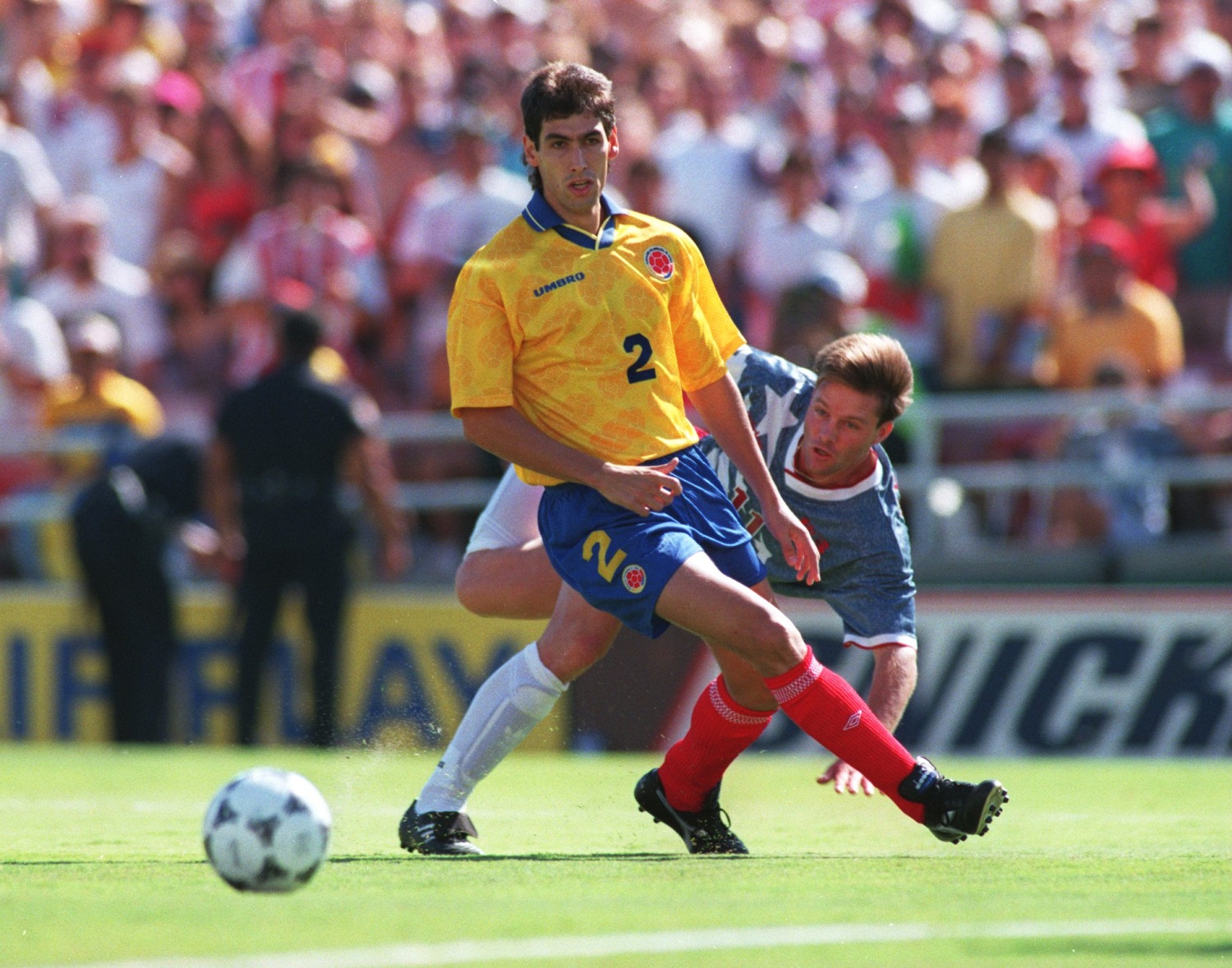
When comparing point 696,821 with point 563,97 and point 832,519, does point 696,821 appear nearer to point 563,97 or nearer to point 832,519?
point 832,519

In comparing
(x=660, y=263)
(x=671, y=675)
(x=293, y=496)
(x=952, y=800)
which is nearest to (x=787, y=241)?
(x=671, y=675)

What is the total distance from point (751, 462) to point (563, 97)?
118 cm

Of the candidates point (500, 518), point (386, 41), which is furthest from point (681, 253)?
point (386, 41)

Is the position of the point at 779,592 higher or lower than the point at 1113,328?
lower

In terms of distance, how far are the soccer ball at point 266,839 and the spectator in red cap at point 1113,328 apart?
7282mm

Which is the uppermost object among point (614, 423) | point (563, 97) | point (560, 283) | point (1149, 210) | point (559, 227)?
point (563, 97)

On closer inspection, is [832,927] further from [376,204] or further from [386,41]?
[386,41]

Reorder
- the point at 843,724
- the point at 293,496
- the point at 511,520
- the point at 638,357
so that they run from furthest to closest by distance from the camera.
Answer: the point at 293,496
the point at 511,520
the point at 638,357
the point at 843,724

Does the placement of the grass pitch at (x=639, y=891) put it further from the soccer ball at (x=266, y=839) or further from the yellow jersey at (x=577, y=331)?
the yellow jersey at (x=577, y=331)

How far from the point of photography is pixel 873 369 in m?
6.13

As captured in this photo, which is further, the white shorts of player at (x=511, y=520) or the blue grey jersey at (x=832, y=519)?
the white shorts of player at (x=511, y=520)

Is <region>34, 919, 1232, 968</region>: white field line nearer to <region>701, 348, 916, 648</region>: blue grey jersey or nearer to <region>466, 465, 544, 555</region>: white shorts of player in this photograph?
<region>701, 348, 916, 648</region>: blue grey jersey

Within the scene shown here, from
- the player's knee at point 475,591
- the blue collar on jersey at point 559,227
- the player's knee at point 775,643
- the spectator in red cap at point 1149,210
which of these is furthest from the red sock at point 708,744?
the spectator in red cap at point 1149,210

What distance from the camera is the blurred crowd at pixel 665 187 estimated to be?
12.0 metres
